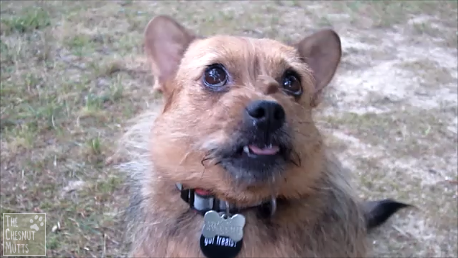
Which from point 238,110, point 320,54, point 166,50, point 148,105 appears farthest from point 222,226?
point 148,105

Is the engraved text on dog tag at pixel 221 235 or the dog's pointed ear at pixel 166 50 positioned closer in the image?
the engraved text on dog tag at pixel 221 235

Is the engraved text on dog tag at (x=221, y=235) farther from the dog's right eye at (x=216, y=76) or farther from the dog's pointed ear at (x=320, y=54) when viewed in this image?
the dog's pointed ear at (x=320, y=54)

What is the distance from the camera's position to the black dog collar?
2.21m

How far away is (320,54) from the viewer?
2621 mm

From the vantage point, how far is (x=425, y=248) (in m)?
3.16

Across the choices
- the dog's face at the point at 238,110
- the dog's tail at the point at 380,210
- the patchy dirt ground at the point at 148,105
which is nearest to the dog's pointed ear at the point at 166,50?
the dog's face at the point at 238,110

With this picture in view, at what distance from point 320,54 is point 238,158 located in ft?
2.97

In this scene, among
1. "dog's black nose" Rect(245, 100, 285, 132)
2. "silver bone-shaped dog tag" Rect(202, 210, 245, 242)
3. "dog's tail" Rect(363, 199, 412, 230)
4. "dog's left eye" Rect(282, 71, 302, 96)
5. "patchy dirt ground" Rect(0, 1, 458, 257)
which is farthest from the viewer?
→ "patchy dirt ground" Rect(0, 1, 458, 257)

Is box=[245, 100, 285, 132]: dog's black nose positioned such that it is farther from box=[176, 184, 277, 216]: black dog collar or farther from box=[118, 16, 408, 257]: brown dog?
box=[176, 184, 277, 216]: black dog collar

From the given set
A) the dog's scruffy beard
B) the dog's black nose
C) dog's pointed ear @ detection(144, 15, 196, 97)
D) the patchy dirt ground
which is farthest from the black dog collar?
the patchy dirt ground

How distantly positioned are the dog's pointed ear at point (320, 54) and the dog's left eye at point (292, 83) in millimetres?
194

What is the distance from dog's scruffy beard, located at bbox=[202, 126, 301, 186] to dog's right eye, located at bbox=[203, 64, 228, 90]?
0.35 metres

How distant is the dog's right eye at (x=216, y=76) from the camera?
223 centimetres

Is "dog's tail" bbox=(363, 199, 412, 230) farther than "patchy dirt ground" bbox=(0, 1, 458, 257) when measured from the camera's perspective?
No
